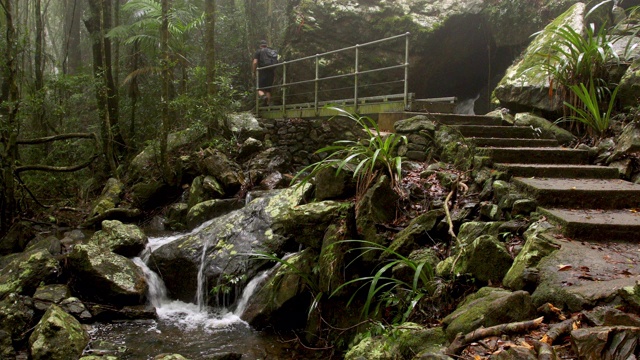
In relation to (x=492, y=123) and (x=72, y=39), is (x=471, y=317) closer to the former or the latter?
(x=492, y=123)

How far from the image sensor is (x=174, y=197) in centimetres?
895

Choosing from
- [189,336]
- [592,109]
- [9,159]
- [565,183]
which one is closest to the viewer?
[565,183]

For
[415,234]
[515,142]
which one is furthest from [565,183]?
[415,234]

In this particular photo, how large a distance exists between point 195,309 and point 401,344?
3566mm

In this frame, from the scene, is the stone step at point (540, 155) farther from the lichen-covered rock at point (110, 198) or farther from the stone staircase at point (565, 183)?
the lichen-covered rock at point (110, 198)

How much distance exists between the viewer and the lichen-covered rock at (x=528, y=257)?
104 inches

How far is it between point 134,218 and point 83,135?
2076 millimetres

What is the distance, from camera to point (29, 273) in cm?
536

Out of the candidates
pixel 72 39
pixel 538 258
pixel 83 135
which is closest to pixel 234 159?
pixel 83 135

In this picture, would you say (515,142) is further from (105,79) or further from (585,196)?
(105,79)

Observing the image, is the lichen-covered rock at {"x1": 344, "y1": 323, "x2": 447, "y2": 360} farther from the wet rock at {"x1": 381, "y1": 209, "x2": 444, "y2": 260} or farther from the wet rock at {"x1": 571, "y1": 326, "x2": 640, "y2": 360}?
the wet rock at {"x1": 381, "y1": 209, "x2": 444, "y2": 260}

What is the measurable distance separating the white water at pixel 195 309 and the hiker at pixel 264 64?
5.85 m

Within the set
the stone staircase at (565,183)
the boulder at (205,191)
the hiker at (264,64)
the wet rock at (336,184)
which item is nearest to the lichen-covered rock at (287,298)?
the wet rock at (336,184)

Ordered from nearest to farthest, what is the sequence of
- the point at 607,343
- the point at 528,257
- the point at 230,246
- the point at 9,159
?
1. the point at 607,343
2. the point at 528,257
3. the point at 230,246
4. the point at 9,159
